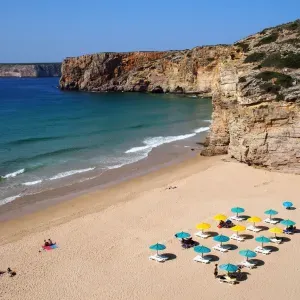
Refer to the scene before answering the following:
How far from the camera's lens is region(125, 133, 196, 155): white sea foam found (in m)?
39.1

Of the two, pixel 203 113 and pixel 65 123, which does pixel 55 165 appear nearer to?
pixel 65 123

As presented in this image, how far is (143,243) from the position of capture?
62.5ft

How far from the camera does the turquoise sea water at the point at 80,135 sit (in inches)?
1252

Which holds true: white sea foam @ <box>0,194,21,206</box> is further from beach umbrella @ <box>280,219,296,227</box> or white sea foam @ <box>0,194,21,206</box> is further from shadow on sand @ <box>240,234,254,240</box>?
beach umbrella @ <box>280,219,296,227</box>

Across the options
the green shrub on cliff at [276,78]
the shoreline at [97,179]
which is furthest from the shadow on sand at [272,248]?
the green shrub on cliff at [276,78]

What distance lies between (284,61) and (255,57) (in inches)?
Result: 104

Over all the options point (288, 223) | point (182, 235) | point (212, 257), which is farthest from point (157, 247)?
point (288, 223)

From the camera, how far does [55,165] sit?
3341 cm

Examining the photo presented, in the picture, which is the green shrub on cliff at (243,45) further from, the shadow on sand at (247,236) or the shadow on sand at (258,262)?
the shadow on sand at (258,262)

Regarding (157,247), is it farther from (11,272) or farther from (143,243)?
(11,272)

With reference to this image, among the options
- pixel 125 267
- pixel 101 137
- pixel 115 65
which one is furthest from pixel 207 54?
pixel 125 267

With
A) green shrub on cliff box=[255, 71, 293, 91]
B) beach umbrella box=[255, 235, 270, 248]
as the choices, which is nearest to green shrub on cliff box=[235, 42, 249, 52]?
green shrub on cliff box=[255, 71, 293, 91]

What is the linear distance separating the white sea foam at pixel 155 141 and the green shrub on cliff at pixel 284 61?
1341 cm

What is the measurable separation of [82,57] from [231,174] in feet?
285
